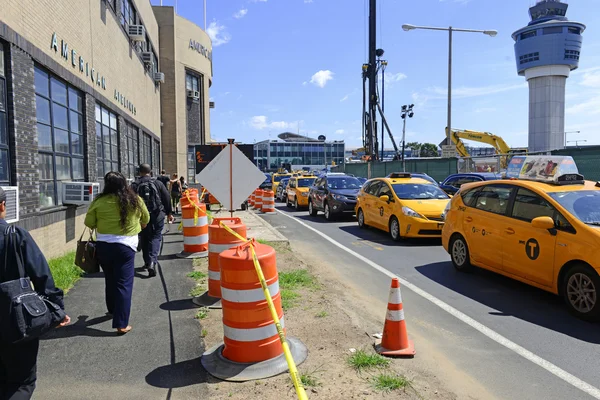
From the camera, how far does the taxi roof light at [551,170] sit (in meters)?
6.81

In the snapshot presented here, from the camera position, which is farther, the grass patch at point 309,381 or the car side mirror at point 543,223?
the car side mirror at point 543,223

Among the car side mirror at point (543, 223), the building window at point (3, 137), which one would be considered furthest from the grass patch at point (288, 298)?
the building window at point (3, 137)

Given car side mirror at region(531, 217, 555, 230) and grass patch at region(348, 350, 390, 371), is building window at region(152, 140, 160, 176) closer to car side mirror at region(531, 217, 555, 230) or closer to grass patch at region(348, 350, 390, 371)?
car side mirror at region(531, 217, 555, 230)

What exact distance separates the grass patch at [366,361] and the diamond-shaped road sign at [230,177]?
2972 millimetres

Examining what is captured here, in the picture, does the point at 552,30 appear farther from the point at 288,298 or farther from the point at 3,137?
the point at 3,137

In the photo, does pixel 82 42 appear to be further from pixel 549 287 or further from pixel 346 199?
pixel 549 287

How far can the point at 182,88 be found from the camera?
1387 inches

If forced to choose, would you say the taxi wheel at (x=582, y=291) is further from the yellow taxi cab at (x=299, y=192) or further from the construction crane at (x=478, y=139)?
the construction crane at (x=478, y=139)

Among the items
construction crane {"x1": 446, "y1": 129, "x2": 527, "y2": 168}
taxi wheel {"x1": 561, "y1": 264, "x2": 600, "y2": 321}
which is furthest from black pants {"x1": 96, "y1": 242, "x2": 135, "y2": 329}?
construction crane {"x1": 446, "y1": 129, "x2": 527, "y2": 168}

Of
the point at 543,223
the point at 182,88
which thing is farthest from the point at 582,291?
the point at 182,88

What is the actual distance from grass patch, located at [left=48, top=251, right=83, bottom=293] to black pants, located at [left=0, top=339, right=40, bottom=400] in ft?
13.6

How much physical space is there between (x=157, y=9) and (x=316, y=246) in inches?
1128

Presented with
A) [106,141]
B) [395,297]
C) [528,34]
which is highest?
[528,34]

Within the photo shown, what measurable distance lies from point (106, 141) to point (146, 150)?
992 centimetres
